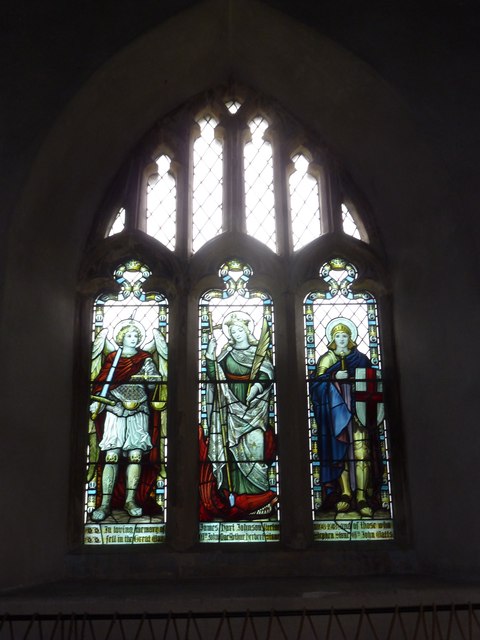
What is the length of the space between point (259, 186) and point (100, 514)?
2604 millimetres

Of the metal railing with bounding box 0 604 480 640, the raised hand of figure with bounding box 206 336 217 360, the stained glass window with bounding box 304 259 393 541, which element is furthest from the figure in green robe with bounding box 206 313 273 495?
the metal railing with bounding box 0 604 480 640

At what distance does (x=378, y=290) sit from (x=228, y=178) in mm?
1376

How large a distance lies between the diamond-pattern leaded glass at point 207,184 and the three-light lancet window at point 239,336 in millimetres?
11

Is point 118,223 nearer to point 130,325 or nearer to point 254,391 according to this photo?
point 130,325

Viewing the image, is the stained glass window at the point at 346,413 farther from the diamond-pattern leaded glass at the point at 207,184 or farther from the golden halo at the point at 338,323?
the diamond-pattern leaded glass at the point at 207,184

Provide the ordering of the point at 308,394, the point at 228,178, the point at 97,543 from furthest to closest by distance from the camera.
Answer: the point at 228,178 → the point at 308,394 → the point at 97,543

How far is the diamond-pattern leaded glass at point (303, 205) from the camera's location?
5777mm

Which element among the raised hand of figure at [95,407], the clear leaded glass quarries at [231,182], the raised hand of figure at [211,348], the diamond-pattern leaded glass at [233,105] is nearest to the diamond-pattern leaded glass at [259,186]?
the clear leaded glass quarries at [231,182]

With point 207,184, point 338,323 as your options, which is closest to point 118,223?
point 207,184

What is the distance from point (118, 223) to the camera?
5809 millimetres

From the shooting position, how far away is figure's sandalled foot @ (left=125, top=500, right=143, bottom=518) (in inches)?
199
